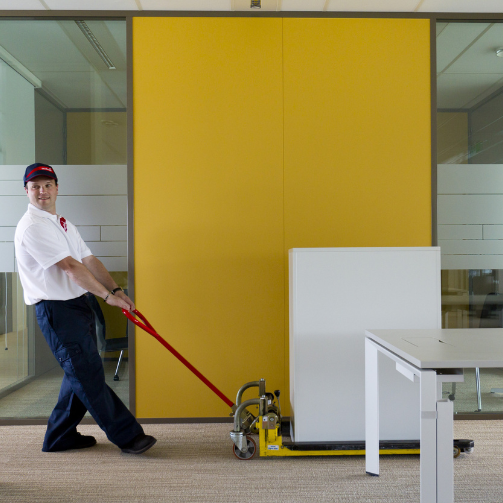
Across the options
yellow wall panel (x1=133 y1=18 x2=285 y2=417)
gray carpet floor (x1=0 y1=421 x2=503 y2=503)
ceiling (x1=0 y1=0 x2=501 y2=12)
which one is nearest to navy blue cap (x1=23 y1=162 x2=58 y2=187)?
yellow wall panel (x1=133 y1=18 x2=285 y2=417)

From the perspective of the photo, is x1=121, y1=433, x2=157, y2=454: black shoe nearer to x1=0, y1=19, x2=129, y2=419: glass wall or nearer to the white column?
x1=0, y1=19, x2=129, y2=419: glass wall

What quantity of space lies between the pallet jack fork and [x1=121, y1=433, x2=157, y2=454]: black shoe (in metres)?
0.50

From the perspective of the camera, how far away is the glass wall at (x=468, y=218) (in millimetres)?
3186

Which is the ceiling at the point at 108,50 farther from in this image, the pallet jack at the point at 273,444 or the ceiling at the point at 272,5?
the pallet jack at the point at 273,444

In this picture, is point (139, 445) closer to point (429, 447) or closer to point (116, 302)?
point (116, 302)

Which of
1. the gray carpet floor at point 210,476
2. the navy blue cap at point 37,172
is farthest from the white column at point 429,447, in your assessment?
the navy blue cap at point 37,172

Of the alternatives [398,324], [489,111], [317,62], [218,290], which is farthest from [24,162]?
[489,111]

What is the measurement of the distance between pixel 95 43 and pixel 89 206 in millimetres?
1145

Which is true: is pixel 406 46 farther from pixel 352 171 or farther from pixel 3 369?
pixel 3 369

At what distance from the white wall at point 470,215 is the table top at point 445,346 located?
1.22m

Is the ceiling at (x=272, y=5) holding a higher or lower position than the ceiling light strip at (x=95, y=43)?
higher

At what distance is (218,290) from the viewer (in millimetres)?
3127

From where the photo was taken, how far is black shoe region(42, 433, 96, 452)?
2693mm

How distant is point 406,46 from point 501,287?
5.99 feet
